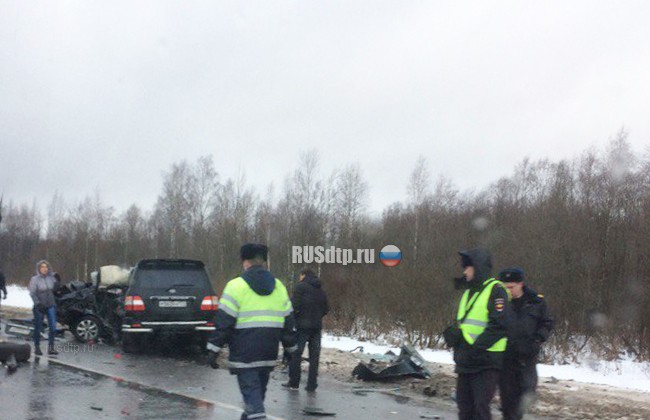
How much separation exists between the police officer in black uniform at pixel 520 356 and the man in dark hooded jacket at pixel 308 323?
4.27m

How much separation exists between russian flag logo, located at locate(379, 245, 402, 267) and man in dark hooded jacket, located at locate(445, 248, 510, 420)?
16.4m

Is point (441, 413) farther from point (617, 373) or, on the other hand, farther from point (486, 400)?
point (617, 373)

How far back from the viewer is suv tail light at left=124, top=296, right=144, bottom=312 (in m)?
14.5

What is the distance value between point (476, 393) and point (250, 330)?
1980mm

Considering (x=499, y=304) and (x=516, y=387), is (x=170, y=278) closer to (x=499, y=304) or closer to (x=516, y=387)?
(x=516, y=387)

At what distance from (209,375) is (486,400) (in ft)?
24.2

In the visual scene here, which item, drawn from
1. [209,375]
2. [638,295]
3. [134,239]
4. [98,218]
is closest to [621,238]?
[638,295]

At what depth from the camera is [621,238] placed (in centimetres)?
2161

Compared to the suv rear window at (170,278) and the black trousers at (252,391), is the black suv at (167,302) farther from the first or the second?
the black trousers at (252,391)

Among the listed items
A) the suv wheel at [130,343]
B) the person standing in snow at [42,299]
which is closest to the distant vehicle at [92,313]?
the suv wheel at [130,343]

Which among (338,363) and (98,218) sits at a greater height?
(98,218)

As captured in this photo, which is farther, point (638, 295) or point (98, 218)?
point (98, 218)

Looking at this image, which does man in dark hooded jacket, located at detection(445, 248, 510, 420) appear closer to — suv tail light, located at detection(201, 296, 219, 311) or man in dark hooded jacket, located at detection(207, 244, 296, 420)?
man in dark hooded jacket, located at detection(207, 244, 296, 420)

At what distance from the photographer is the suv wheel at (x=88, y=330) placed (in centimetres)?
1694
